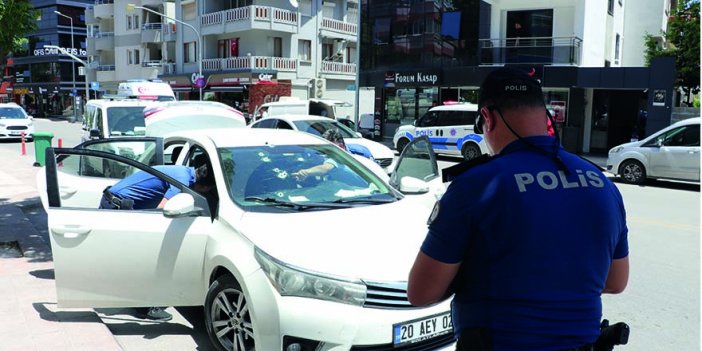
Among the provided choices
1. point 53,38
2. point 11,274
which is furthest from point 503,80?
point 53,38

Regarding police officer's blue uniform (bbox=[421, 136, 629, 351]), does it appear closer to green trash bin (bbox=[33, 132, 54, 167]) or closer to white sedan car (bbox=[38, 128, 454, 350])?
white sedan car (bbox=[38, 128, 454, 350])

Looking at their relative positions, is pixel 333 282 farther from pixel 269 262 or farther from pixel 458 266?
pixel 458 266

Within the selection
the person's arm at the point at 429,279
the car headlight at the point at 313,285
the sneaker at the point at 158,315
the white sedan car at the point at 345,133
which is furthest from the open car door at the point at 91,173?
the white sedan car at the point at 345,133

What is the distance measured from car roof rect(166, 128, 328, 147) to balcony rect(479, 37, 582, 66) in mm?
19540

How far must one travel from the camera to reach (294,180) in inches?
183

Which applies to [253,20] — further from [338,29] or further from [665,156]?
[665,156]

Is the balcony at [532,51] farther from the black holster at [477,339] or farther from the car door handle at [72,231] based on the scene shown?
the black holster at [477,339]

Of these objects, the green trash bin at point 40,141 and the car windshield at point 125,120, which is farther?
the green trash bin at point 40,141

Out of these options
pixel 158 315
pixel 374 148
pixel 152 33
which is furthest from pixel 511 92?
pixel 152 33

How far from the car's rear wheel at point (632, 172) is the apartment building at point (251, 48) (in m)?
21.8

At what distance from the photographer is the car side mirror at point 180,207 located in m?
4.05

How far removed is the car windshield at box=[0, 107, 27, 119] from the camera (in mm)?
25391

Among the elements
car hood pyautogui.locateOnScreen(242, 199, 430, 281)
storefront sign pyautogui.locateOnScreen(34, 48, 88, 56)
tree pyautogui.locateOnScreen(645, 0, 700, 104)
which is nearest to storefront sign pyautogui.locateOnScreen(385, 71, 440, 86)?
tree pyautogui.locateOnScreen(645, 0, 700, 104)

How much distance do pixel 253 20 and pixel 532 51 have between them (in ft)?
63.9
